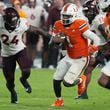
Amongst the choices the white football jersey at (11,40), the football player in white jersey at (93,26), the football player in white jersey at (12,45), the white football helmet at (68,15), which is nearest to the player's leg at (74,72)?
the white football helmet at (68,15)

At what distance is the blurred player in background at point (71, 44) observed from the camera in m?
12.5

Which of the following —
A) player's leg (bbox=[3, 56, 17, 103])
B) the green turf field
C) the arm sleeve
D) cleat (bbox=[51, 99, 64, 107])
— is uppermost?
the arm sleeve

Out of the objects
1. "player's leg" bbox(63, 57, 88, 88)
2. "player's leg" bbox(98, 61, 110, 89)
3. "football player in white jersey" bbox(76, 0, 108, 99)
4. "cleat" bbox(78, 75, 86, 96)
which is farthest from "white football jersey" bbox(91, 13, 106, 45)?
"player's leg" bbox(98, 61, 110, 89)

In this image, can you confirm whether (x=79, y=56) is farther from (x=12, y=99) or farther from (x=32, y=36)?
(x=32, y=36)

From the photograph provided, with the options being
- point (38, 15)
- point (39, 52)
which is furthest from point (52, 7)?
point (39, 52)

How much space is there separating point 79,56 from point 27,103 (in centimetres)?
124

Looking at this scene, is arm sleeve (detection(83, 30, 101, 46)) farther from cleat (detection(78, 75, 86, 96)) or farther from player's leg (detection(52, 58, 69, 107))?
cleat (detection(78, 75, 86, 96))

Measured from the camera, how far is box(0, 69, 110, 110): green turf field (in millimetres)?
12461

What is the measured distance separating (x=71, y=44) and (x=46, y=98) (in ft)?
5.66

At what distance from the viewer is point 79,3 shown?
19750mm

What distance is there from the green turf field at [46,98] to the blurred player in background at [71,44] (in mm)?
415

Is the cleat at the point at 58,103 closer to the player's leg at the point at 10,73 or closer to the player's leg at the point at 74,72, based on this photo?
the player's leg at the point at 74,72

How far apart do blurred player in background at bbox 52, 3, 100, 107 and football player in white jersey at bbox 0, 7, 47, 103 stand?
2.62ft

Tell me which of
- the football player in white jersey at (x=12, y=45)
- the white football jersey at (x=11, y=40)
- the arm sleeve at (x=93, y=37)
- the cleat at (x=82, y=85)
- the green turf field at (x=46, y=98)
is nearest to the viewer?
the arm sleeve at (x=93, y=37)
